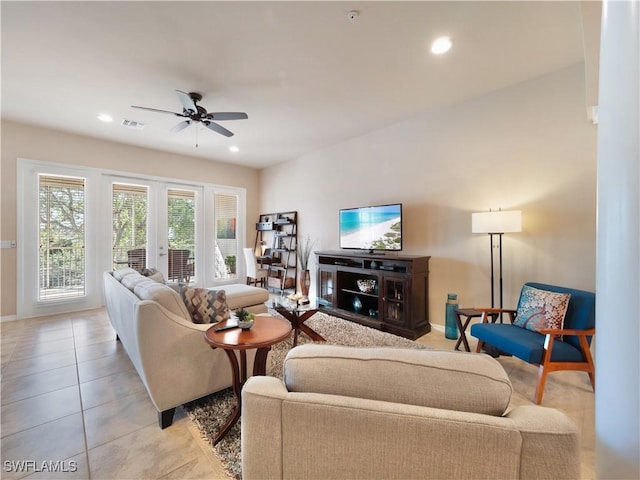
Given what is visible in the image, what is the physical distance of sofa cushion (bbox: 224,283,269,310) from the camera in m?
3.25

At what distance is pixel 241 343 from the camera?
154cm

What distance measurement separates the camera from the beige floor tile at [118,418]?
166 cm

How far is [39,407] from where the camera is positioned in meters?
1.92

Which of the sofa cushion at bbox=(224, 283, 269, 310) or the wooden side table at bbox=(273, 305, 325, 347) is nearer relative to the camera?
the wooden side table at bbox=(273, 305, 325, 347)

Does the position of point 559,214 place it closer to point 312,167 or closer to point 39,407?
point 312,167

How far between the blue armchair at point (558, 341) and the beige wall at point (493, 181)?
0.55 m

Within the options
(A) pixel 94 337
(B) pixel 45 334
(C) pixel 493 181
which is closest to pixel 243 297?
(A) pixel 94 337

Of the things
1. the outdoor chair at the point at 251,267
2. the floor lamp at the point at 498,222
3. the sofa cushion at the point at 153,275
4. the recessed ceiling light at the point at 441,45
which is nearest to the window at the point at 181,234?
the outdoor chair at the point at 251,267

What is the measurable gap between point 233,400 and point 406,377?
5.61ft

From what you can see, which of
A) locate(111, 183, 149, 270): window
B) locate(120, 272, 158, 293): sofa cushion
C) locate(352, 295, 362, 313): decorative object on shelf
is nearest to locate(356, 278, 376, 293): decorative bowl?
locate(352, 295, 362, 313): decorative object on shelf

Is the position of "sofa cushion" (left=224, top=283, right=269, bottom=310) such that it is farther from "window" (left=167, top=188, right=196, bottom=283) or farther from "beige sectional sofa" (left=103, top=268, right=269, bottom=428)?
"window" (left=167, top=188, right=196, bottom=283)

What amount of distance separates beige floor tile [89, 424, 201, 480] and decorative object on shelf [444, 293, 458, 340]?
2.79m

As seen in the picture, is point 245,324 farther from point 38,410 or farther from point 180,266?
point 180,266

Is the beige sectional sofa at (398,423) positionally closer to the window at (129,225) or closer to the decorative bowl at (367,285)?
the decorative bowl at (367,285)
